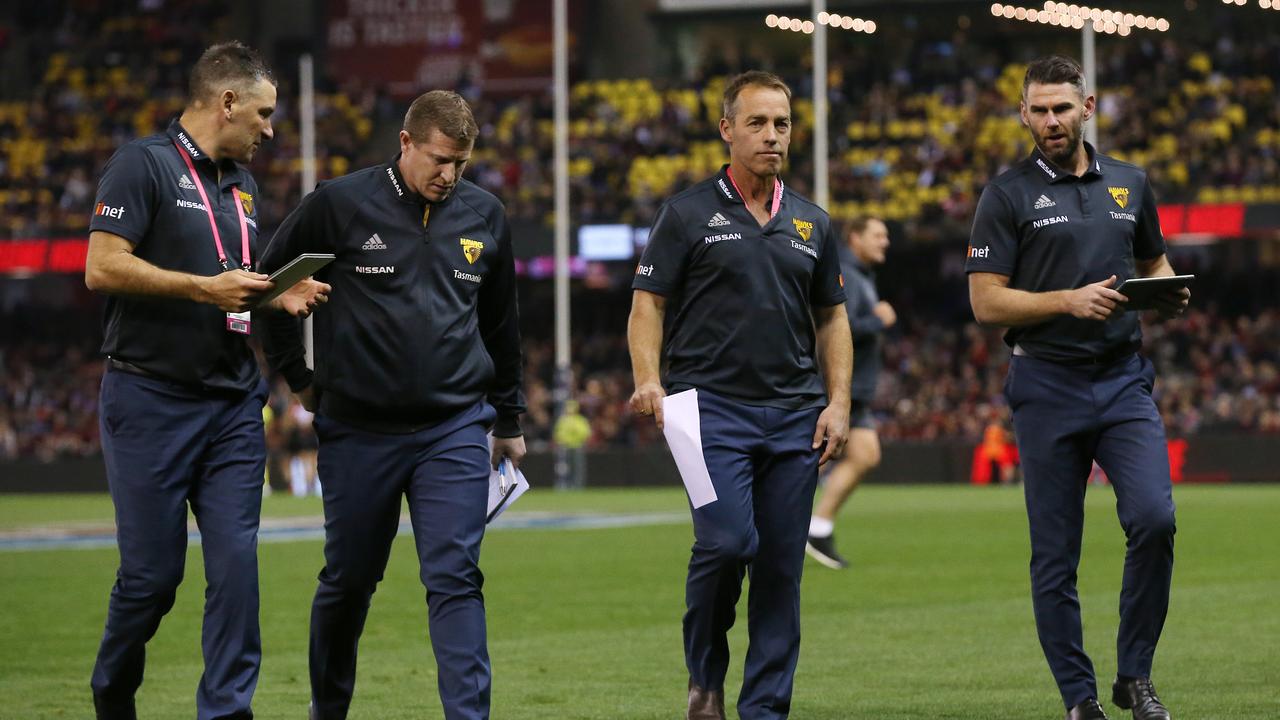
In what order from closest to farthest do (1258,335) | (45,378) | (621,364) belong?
(1258,335) < (621,364) < (45,378)

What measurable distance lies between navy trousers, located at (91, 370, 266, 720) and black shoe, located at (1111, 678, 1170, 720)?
320 cm

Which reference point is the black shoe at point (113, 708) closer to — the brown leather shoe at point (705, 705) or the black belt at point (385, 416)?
the black belt at point (385, 416)

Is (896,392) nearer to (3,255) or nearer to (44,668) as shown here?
(3,255)

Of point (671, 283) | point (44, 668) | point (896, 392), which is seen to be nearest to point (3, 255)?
point (896, 392)

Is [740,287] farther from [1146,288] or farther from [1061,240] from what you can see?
[1146,288]

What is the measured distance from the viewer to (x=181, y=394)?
21.9 ft

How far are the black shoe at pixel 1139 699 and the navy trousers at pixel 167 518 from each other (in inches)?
126

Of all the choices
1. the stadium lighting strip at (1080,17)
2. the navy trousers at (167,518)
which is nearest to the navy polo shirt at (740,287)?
the navy trousers at (167,518)

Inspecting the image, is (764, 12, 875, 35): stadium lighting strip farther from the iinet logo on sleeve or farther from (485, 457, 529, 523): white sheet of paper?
the iinet logo on sleeve

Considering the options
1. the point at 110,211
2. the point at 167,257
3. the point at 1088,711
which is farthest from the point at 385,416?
the point at 1088,711

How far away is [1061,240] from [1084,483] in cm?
92

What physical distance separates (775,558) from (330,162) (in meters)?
38.8

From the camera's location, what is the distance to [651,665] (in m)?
9.66

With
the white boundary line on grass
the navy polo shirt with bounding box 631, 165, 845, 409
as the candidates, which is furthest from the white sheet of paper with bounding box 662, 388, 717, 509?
the white boundary line on grass
